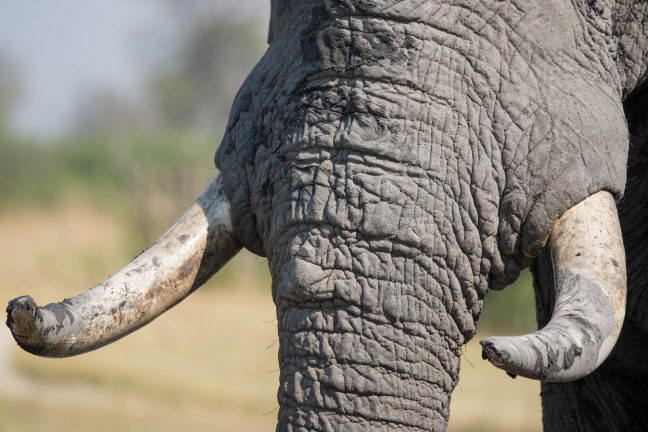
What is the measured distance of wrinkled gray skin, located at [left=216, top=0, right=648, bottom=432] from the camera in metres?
2.70

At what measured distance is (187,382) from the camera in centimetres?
1091

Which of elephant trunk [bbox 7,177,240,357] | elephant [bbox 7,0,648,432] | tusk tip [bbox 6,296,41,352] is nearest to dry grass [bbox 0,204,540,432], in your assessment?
elephant trunk [bbox 7,177,240,357]

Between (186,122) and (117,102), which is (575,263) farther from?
(117,102)

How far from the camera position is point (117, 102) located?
184ft

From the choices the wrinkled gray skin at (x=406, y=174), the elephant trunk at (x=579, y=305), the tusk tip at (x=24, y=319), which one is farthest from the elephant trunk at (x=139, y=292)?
the elephant trunk at (x=579, y=305)

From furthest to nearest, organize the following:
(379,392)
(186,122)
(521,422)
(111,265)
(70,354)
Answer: (186,122)
(111,265)
(521,422)
(70,354)
(379,392)

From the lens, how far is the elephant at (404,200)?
2689mm

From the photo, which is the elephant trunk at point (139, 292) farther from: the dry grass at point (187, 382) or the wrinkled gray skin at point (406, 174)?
the dry grass at point (187, 382)

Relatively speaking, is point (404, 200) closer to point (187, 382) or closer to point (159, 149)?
point (187, 382)

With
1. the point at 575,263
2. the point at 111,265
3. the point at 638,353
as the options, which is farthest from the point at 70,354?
the point at 111,265

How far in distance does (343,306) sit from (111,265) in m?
14.6

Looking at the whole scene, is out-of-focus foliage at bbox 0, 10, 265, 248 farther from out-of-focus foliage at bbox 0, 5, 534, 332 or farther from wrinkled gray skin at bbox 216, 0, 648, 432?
wrinkled gray skin at bbox 216, 0, 648, 432

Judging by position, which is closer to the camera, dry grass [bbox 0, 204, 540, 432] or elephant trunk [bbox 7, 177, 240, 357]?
elephant trunk [bbox 7, 177, 240, 357]

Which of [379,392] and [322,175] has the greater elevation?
[322,175]
